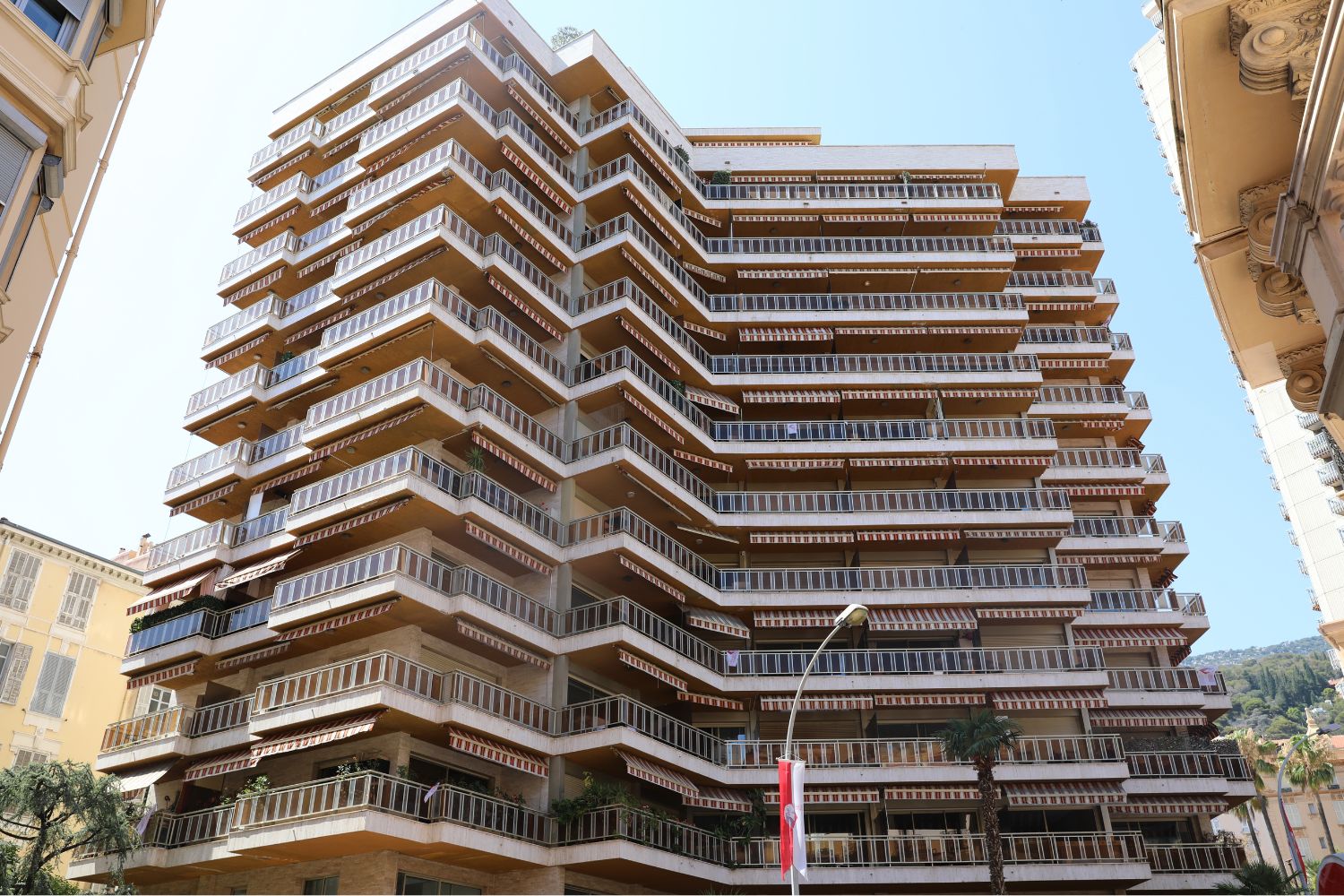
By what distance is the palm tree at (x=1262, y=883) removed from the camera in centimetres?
3475

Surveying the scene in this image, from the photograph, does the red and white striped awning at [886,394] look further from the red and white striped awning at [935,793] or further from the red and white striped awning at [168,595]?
the red and white striped awning at [168,595]

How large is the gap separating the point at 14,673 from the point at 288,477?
1457 centimetres

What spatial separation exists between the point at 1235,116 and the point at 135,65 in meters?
15.8

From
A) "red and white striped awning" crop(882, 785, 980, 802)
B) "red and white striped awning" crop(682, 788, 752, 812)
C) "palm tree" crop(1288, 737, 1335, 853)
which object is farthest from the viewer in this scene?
"palm tree" crop(1288, 737, 1335, 853)

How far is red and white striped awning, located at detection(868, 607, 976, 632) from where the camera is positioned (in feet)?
135

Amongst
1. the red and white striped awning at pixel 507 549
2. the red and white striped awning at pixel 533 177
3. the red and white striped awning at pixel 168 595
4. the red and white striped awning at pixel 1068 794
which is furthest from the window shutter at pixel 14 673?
the red and white striped awning at pixel 1068 794

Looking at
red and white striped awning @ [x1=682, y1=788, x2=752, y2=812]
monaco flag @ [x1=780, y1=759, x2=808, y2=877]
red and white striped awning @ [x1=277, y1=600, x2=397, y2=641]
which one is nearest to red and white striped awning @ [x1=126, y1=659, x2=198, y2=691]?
red and white striped awning @ [x1=277, y1=600, x2=397, y2=641]

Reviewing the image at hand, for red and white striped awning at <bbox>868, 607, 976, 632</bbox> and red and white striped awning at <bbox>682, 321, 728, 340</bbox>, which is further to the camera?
red and white striped awning at <bbox>682, 321, 728, 340</bbox>

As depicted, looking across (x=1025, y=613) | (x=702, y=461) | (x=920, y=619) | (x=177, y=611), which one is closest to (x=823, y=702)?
(x=920, y=619)

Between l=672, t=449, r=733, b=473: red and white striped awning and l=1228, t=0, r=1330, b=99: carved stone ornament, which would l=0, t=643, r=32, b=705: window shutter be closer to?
l=672, t=449, r=733, b=473: red and white striped awning

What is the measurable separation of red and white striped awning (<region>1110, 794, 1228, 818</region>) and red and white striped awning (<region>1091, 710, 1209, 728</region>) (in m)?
2.89

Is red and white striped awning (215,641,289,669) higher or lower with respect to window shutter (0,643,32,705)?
lower

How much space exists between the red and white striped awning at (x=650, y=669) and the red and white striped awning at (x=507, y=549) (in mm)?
3924

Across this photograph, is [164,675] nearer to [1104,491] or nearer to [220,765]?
[220,765]
